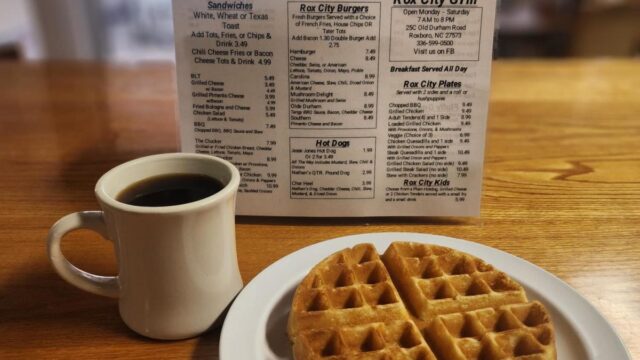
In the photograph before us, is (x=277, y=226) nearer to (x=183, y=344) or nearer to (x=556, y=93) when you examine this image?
(x=183, y=344)

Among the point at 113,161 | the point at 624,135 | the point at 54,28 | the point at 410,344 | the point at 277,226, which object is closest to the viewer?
the point at 410,344

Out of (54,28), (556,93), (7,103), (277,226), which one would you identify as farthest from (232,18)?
(54,28)

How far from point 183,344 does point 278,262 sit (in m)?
0.14

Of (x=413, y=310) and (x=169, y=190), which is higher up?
→ (x=169, y=190)

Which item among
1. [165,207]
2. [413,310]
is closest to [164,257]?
[165,207]

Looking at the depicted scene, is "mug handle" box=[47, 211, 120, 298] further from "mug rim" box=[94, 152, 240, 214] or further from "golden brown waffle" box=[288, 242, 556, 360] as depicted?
"golden brown waffle" box=[288, 242, 556, 360]

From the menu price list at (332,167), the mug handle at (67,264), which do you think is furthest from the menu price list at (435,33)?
the mug handle at (67,264)

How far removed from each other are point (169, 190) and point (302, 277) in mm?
175

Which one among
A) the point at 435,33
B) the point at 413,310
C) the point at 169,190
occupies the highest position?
the point at 435,33

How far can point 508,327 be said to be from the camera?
577 millimetres

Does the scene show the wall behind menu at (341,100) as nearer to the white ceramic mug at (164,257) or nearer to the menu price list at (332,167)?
the menu price list at (332,167)

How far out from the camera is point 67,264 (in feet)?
1.94

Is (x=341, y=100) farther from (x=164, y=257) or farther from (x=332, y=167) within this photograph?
(x=164, y=257)

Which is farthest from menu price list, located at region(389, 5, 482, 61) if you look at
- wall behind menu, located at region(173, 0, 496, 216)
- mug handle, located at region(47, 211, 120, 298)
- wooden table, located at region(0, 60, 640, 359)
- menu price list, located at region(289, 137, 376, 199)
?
mug handle, located at region(47, 211, 120, 298)
